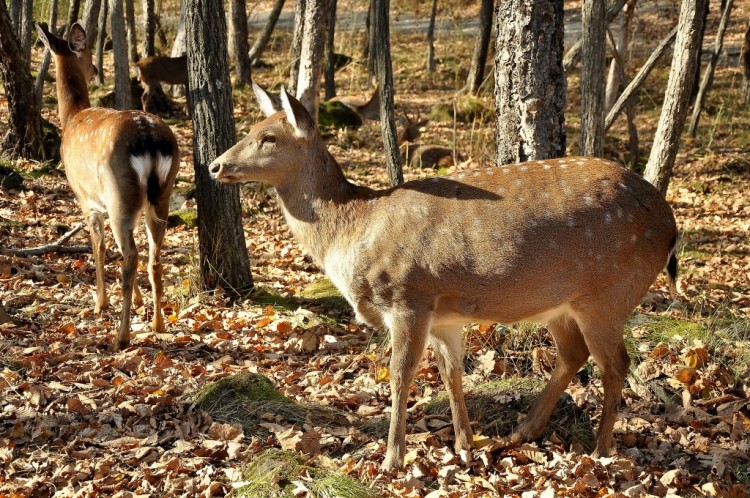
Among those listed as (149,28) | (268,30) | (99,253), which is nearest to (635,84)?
(99,253)

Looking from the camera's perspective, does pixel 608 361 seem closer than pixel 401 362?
No

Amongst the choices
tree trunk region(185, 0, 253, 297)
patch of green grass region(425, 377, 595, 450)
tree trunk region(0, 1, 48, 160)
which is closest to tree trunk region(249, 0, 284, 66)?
tree trunk region(0, 1, 48, 160)

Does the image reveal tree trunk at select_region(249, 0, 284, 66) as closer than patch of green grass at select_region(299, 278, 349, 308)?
No

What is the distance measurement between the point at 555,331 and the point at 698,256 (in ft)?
19.2

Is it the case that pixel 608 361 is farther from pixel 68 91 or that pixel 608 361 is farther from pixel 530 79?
pixel 68 91

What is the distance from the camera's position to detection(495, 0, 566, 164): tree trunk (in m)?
6.39

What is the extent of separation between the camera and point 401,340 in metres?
5.03

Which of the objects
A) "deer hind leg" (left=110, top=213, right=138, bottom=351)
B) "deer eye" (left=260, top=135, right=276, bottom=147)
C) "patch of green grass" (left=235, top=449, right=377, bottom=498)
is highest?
"deer eye" (left=260, top=135, right=276, bottom=147)

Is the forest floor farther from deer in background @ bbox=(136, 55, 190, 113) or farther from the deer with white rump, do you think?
deer in background @ bbox=(136, 55, 190, 113)

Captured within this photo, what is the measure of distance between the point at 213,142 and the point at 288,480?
408cm

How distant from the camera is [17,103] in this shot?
41.3ft

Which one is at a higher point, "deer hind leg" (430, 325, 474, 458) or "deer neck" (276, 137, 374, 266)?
"deer neck" (276, 137, 374, 266)

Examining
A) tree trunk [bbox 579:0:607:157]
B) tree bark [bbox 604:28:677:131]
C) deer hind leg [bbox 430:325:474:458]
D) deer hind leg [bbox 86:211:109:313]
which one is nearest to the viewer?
deer hind leg [bbox 430:325:474:458]

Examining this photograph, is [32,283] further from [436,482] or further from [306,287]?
[436,482]
